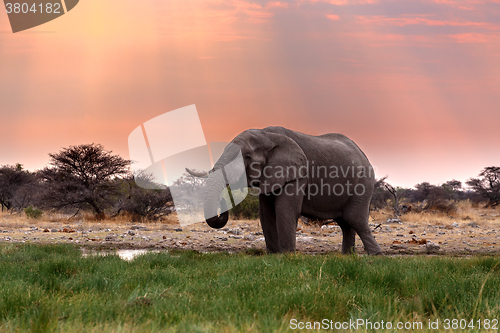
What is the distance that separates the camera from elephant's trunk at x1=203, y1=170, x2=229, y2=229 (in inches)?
291

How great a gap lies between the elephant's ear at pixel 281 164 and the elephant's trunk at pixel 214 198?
0.93m

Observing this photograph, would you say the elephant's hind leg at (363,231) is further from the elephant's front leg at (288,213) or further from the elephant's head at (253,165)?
the elephant's head at (253,165)

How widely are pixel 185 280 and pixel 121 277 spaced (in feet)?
2.44

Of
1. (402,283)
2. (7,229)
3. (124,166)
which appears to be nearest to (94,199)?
(124,166)

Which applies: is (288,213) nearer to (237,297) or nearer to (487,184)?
(237,297)

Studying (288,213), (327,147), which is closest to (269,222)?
(288,213)

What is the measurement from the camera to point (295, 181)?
8.19 meters

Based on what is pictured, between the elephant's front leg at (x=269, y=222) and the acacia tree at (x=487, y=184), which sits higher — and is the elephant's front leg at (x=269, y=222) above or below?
above

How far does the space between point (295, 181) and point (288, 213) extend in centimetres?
64

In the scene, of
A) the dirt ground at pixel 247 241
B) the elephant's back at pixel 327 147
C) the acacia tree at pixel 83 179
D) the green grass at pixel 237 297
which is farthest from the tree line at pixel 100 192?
the green grass at pixel 237 297

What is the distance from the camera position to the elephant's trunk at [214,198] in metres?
7.39
